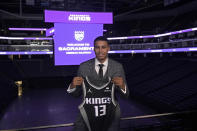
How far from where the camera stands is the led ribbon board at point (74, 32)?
6.61m

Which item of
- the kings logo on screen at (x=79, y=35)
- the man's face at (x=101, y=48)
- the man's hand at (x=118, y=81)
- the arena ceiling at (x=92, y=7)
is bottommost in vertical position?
the man's hand at (x=118, y=81)

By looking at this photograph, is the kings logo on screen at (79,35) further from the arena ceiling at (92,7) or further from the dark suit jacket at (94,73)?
the arena ceiling at (92,7)

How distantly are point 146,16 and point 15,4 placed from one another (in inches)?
590

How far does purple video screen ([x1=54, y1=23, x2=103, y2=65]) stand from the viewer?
266 inches

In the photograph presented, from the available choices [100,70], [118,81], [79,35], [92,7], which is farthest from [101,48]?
[92,7]

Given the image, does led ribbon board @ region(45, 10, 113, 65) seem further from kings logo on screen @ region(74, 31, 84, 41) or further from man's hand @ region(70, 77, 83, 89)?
man's hand @ region(70, 77, 83, 89)

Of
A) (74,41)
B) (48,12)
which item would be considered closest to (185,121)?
(74,41)

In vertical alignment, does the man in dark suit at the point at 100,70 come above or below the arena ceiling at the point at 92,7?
below

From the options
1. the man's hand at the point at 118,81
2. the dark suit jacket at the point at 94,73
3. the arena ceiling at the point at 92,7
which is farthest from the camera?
the arena ceiling at the point at 92,7

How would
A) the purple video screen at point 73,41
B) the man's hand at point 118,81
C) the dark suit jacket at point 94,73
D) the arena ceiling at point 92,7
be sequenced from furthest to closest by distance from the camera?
the arena ceiling at point 92,7, the purple video screen at point 73,41, the dark suit jacket at point 94,73, the man's hand at point 118,81

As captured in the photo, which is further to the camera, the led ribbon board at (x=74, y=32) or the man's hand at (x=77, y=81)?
the led ribbon board at (x=74, y=32)

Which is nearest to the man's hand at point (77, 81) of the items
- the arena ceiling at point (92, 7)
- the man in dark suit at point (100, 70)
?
the man in dark suit at point (100, 70)

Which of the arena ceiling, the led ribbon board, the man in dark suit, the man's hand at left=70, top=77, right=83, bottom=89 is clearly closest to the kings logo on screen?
the led ribbon board

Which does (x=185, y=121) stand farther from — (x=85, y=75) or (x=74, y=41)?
(x=74, y=41)
